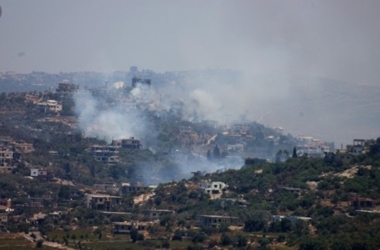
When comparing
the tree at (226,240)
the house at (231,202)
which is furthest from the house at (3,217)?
the tree at (226,240)

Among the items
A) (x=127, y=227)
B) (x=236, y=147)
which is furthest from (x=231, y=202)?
(x=236, y=147)

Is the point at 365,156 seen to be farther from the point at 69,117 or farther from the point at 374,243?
the point at 69,117

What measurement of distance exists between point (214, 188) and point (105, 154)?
22.9 m

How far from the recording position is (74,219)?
6431 cm

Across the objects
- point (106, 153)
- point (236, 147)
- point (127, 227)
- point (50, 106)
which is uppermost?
point (50, 106)

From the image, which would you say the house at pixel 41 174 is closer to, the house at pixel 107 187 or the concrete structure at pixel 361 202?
the house at pixel 107 187

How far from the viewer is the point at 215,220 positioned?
6031 centimetres

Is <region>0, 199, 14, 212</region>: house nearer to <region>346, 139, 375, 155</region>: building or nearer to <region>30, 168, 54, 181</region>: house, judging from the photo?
<region>30, 168, 54, 181</region>: house

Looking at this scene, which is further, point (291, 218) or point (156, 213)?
point (156, 213)

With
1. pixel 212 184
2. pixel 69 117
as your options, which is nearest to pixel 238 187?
pixel 212 184

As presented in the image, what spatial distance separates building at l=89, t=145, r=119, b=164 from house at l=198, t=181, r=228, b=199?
20636mm

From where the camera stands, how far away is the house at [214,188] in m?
66.8

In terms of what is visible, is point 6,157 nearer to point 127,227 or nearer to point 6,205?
point 6,205

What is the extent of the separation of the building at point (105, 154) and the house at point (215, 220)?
28305mm
